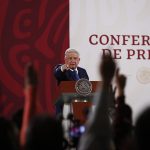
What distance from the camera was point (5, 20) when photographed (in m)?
6.87

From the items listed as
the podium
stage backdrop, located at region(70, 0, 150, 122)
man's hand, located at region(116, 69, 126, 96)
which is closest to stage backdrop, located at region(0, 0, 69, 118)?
stage backdrop, located at region(70, 0, 150, 122)

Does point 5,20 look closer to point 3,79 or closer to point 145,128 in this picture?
point 3,79

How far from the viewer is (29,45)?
6895 millimetres

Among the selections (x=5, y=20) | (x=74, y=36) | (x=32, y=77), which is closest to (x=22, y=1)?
(x=5, y=20)

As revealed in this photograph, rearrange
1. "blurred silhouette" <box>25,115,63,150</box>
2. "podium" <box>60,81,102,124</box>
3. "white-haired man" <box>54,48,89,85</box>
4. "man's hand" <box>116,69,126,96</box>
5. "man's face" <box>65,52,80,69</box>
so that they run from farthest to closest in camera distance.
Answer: "man's face" <box>65,52,80,69</box>, "white-haired man" <box>54,48,89,85</box>, "podium" <box>60,81,102,124</box>, "man's hand" <box>116,69,126,96</box>, "blurred silhouette" <box>25,115,63,150</box>

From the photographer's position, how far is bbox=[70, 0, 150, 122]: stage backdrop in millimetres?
6844

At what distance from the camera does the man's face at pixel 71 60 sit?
17.1ft

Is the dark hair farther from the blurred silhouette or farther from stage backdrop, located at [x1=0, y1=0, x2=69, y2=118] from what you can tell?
stage backdrop, located at [x1=0, y1=0, x2=69, y2=118]

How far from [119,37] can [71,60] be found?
180 centimetres

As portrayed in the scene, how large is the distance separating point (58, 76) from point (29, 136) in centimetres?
348

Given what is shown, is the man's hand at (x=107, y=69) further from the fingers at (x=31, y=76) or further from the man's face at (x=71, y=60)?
the man's face at (x=71, y=60)

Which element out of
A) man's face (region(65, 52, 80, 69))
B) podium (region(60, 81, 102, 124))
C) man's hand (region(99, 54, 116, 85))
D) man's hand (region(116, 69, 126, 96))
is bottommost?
podium (region(60, 81, 102, 124))

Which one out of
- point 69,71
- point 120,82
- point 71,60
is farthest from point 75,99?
point 120,82

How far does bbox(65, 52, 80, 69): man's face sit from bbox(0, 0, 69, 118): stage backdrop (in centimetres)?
144
